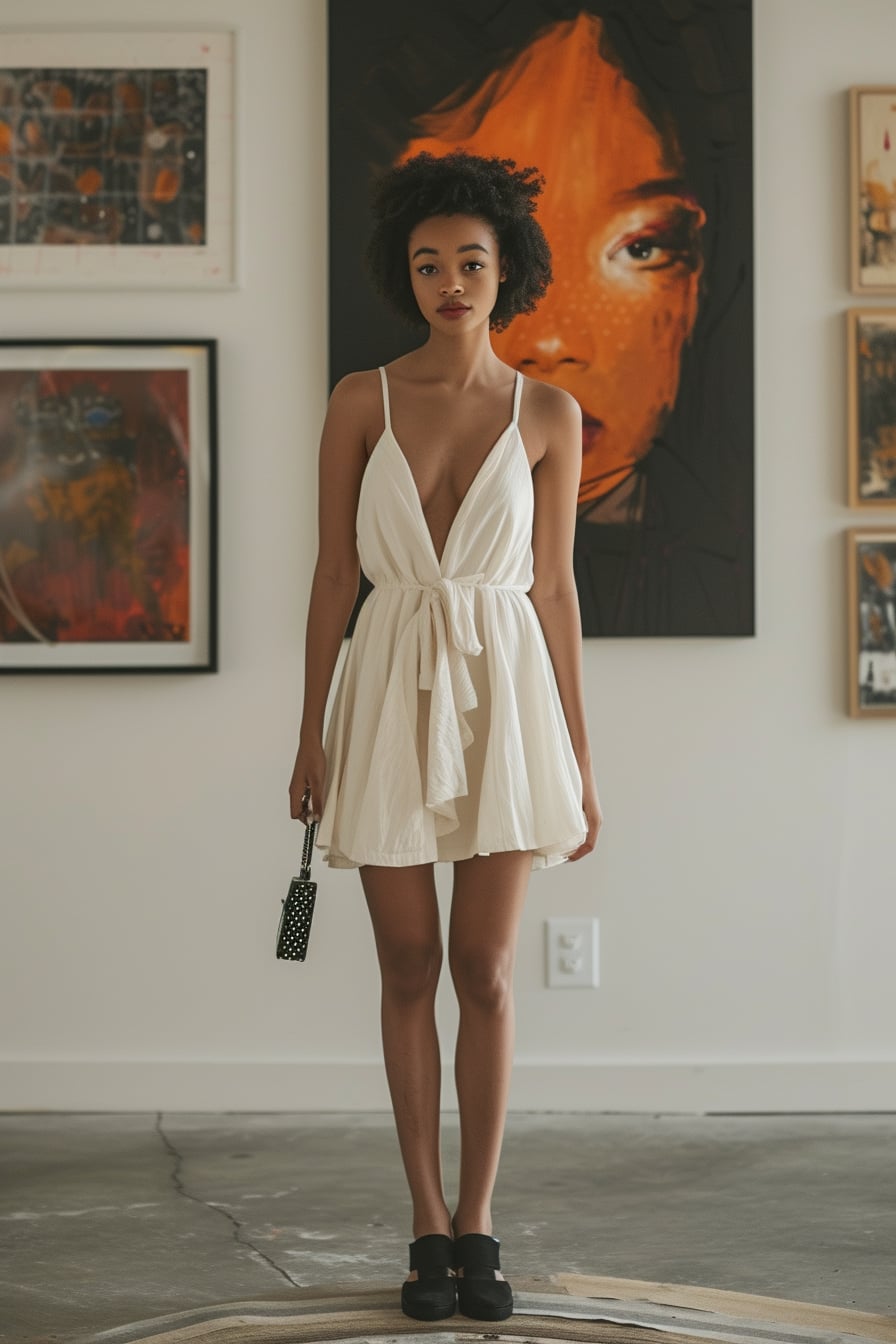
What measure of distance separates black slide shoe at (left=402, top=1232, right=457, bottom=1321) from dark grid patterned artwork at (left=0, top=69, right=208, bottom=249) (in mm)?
2042

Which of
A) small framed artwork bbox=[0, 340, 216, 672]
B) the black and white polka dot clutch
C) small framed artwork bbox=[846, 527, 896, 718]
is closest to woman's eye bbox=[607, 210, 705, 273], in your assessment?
small framed artwork bbox=[846, 527, 896, 718]

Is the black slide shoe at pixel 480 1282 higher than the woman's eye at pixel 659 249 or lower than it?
lower

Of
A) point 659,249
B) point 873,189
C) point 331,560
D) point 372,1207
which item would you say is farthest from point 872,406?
point 372,1207

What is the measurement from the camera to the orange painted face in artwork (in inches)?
114

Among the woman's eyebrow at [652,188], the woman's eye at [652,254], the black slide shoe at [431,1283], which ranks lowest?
the black slide shoe at [431,1283]

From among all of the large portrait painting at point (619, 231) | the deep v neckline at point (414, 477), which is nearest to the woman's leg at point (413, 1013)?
the deep v neckline at point (414, 477)

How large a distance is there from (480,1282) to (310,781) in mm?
678

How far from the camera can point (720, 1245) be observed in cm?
216

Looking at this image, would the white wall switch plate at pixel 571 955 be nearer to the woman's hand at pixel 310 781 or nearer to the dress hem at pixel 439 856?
the dress hem at pixel 439 856

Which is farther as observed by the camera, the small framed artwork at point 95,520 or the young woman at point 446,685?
the small framed artwork at point 95,520

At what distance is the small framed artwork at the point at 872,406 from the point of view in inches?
115

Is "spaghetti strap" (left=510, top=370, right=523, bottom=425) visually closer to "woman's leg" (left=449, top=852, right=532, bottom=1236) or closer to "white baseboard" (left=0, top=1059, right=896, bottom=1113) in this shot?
"woman's leg" (left=449, top=852, right=532, bottom=1236)

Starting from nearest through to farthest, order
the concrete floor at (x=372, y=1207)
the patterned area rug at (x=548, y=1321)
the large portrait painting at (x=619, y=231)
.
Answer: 1. the patterned area rug at (x=548, y=1321)
2. the concrete floor at (x=372, y=1207)
3. the large portrait painting at (x=619, y=231)

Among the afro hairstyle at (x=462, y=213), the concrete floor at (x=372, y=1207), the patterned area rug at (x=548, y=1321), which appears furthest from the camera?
the concrete floor at (x=372, y=1207)
